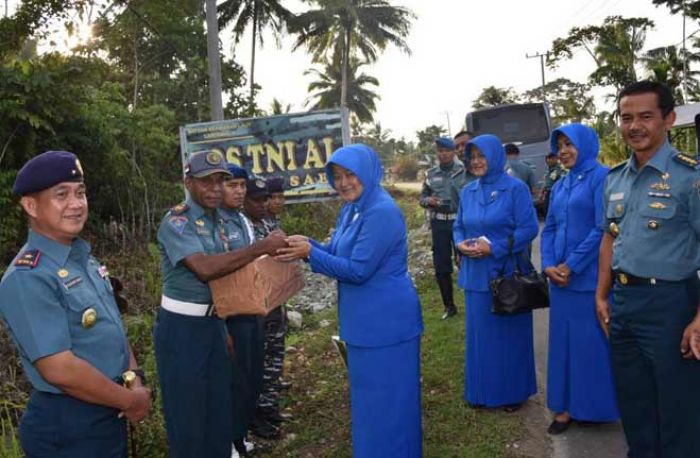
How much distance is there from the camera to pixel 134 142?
30.2 ft

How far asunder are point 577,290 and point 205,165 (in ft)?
7.71

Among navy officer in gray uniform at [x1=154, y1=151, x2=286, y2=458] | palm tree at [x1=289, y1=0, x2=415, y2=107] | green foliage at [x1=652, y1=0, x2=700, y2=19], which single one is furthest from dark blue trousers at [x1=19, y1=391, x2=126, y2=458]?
palm tree at [x1=289, y1=0, x2=415, y2=107]

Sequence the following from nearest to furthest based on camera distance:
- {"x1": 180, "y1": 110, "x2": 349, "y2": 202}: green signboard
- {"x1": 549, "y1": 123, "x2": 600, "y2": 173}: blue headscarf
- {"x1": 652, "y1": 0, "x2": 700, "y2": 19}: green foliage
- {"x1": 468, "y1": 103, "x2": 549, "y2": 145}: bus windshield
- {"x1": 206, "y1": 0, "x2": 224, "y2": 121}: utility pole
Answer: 1. {"x1": 549, "y1": 123, "x2": 600, "y2": 173}: blue headscarf
2. {"x1": 180, "y1": 110, "x2": 349, "y2": 202}: green signboard
3. {"x1": 206, "y1": 0, "x2": 224, "y2": 121}: utility pole
4. {"x1": 468, "y1": 103, "x2": 549, "y2": 145}: bus windshield
5. {"x1": 652, "y1": 0, "x2": 700, "y2": 19}: green foliage

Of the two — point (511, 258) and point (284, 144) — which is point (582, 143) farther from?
point (284, 144)

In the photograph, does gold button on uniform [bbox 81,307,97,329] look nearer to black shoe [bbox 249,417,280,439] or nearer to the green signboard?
black shoe [bbox 249,417,280,439]

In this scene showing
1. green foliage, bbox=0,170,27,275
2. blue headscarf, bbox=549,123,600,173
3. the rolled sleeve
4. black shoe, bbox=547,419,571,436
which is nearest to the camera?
the rolled sleeve

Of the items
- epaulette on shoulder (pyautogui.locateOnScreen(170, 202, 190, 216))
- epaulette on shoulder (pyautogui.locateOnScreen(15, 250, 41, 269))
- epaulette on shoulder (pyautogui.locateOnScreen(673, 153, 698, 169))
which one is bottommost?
epaulette on shoulder (pyautogui.locateOnScreen(15, 250, 41, 269))

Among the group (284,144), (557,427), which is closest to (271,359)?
(557,427)

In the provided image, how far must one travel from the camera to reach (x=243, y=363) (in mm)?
3537

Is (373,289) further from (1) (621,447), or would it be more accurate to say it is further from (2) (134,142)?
(2) (134,142)

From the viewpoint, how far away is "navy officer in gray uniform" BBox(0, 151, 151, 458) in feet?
5.96

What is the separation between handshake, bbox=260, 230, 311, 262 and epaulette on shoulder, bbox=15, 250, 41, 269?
1.09 m

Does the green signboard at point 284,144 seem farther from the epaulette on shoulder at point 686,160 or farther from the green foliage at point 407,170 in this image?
the green foliage at point 407,170

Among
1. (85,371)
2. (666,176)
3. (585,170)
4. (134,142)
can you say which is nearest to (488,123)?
(134,142)
